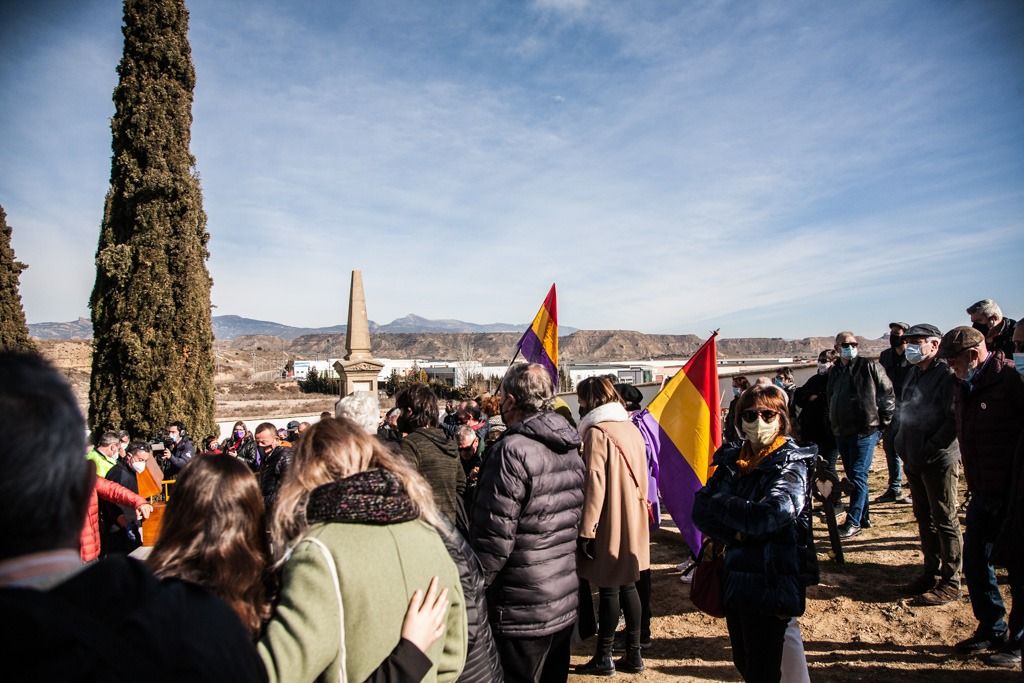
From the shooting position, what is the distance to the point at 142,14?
14.9m

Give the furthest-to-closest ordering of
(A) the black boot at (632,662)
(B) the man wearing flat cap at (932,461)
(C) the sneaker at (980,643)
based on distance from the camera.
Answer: (B) the man wearing flat cap at (932,461), (A) the black boot at (632,662), (C) the sneaker at (980,643)

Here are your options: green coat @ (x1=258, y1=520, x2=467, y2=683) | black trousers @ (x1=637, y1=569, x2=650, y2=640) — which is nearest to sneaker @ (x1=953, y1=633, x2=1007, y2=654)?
black trousers @ (x1=637, y1=569, x2=650, y2=640)

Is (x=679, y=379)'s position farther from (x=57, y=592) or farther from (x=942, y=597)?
(x=57, y=592)

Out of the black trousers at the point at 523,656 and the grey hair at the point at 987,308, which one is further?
the grey hair at the point at 987,308

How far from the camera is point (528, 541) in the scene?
298 cm

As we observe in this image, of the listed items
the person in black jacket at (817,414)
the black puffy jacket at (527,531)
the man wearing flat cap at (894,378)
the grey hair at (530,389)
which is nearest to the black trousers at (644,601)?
the black puffy jacket at (527,531)

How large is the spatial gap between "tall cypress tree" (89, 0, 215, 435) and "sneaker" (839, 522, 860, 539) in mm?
13833

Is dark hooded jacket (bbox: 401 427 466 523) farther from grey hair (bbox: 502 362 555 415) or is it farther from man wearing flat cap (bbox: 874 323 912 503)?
man wearing flat cap (bbox: 874 323 912 503)

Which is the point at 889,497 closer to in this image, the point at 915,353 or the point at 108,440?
the point at 915,353

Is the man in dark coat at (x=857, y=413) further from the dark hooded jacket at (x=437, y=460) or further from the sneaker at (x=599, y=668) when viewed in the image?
the dark hooded jacket at (x=437, y=460)

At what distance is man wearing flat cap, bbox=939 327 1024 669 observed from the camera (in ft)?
12.1

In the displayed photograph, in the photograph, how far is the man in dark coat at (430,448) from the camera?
Result: 12.9 feet

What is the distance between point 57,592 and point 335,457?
1.03m

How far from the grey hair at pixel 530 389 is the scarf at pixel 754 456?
3.32 ft
